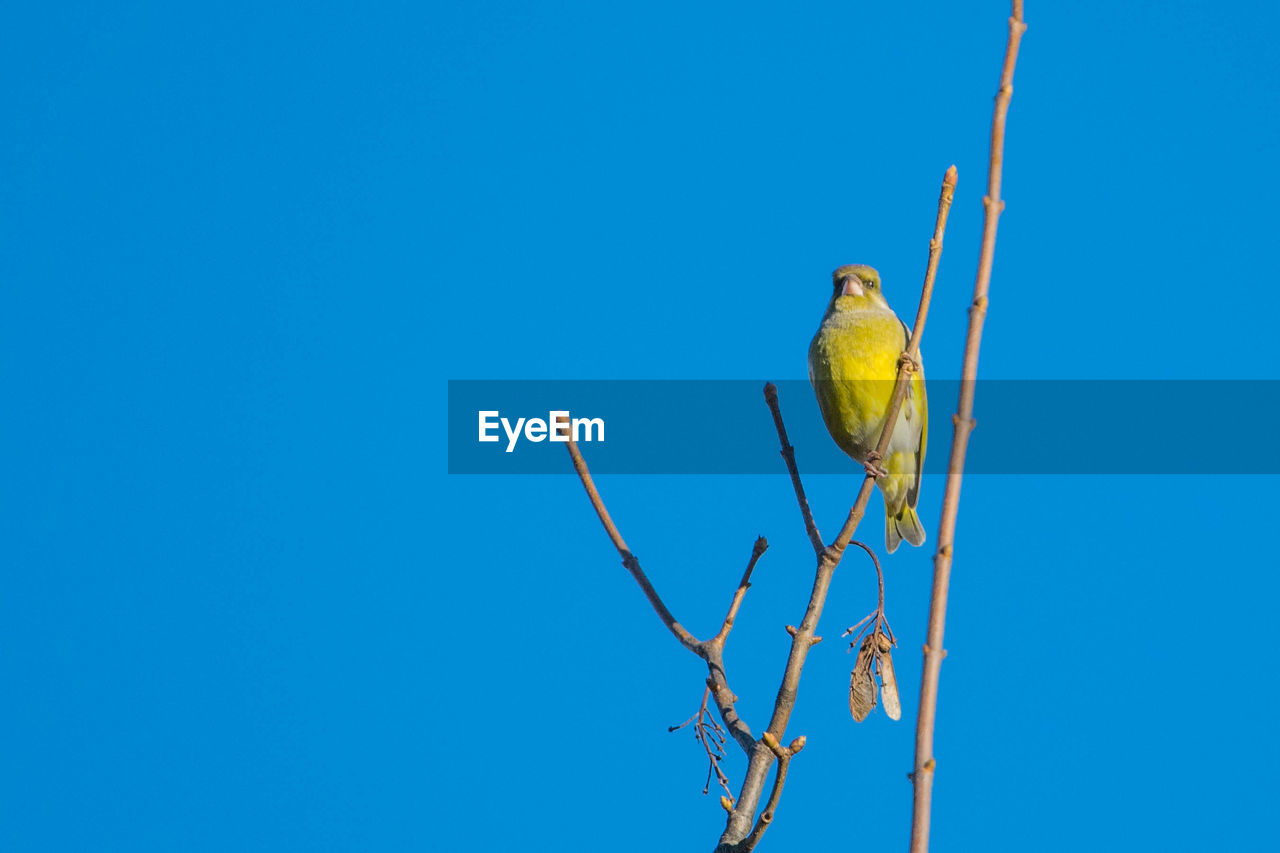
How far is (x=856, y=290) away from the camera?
5.84 m

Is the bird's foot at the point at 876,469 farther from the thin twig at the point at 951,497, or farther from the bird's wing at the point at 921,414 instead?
the bird's wing at the point at 921,414

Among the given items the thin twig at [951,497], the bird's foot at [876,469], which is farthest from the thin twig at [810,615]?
the thin twig at [951,497]

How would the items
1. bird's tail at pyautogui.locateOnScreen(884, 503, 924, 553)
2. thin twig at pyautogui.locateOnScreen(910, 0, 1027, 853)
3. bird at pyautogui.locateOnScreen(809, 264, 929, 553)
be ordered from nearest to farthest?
thin twig at pyautogui.locateOnScreen(910, 0, 1027, 853), bird at pyautogui.locateOnScreen(809, 264, 929, 553), bird's tail at pyautogui.locateOnScreen(884, 503, 924, 553)

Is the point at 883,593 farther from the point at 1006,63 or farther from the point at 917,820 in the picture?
the point at 1006,63

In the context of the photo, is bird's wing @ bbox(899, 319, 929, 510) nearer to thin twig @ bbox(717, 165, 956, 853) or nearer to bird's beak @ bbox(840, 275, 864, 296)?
bird's beak @ bbox(840, 275, 864, 296)

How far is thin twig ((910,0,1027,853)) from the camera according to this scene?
1913 millimetres

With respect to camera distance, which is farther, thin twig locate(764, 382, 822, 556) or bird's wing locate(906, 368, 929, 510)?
bird's wing locate(906, 368, 929, 510)

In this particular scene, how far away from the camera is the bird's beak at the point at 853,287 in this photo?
230 inches

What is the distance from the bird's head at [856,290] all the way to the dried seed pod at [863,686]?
3135mm

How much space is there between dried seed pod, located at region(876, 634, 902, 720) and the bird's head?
10.2 feet

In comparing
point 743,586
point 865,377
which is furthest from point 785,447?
point 865,377

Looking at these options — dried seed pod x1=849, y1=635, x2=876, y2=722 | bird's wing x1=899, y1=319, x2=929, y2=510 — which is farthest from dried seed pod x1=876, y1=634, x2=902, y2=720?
bird's wing x1=899, y1=319, x2=929, y2=510

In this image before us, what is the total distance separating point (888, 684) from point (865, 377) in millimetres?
2827

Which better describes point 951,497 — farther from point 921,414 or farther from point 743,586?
point 921,414
